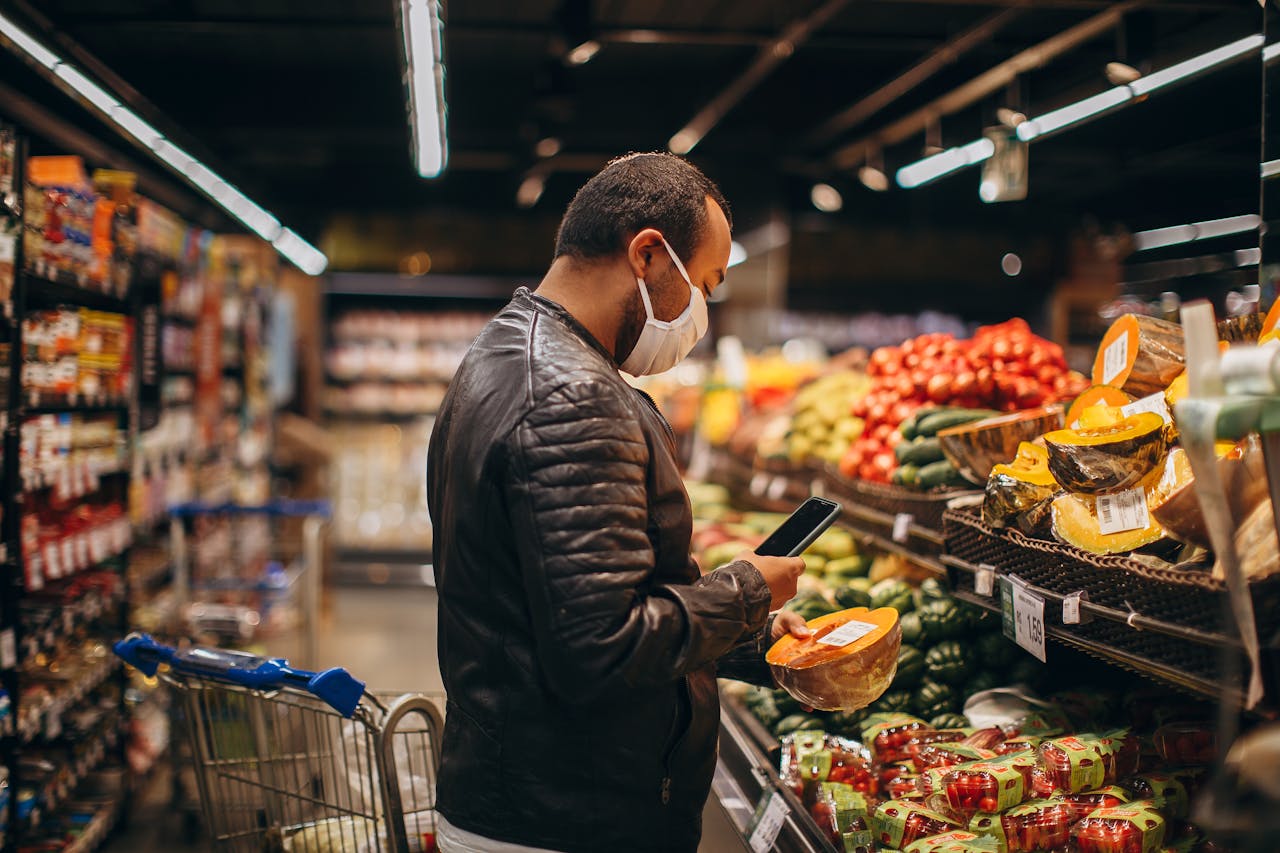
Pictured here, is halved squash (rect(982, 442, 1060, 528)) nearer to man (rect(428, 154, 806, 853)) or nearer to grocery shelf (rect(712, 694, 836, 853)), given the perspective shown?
man (rect(428, 154, 806, 853))

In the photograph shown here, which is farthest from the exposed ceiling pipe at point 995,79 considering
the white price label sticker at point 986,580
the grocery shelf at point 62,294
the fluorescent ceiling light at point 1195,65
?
the grocery shelf at point 62,294

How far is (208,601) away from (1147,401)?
16.2ft

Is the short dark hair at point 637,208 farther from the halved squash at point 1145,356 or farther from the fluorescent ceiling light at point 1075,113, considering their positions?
the fluorescent ceiling light at point 1075,113

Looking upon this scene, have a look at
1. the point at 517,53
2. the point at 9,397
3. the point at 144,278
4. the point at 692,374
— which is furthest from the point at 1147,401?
the point at 517,53

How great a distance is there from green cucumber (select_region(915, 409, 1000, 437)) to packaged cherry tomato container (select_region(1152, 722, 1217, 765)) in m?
1.04

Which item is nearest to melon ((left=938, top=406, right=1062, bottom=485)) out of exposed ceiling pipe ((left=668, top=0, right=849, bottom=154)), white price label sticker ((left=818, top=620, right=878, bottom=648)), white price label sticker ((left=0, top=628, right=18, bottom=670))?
white price label sticker ((left=818, top=620, right=878, bottom=648))

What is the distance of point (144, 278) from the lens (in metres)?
4.52

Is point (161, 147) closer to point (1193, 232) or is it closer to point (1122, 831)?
point (1122, 831)

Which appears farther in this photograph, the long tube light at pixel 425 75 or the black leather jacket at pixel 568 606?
the long tube light at pixel 425 75

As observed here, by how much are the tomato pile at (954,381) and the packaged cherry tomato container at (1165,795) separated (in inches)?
48.1

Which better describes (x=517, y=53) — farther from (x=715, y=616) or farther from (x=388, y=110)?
(x=715, y=616)

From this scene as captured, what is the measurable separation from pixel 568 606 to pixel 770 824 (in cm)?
99

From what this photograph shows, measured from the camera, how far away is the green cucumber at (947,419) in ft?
9.04

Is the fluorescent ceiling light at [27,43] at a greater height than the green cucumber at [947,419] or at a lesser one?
greater
